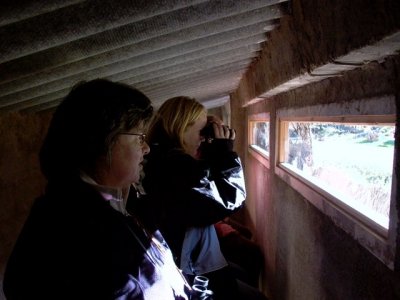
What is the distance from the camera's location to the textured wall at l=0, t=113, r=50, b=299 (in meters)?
1.75

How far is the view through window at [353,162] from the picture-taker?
1090 millimetres

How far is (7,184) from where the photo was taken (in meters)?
1.78

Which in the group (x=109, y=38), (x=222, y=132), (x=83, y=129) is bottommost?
(x=222, y=132)

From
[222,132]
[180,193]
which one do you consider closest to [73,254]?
[180,193]

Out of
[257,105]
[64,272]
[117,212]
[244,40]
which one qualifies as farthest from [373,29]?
[257,105]

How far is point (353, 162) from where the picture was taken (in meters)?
1.39

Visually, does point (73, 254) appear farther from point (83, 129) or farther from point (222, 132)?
point (222, 132)

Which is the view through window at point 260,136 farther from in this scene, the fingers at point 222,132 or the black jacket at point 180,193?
the black jacket at point 180,193

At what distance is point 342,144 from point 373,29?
82cm

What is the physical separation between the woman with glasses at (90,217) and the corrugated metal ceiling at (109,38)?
236 millimetres

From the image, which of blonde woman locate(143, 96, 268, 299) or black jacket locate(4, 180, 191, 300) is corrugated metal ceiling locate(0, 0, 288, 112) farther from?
black jacket locate(4, 180, 191, 300)

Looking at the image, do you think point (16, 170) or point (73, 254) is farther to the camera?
point (16, 170)

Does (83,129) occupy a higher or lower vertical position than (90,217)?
higher

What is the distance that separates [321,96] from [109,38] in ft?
3.30
